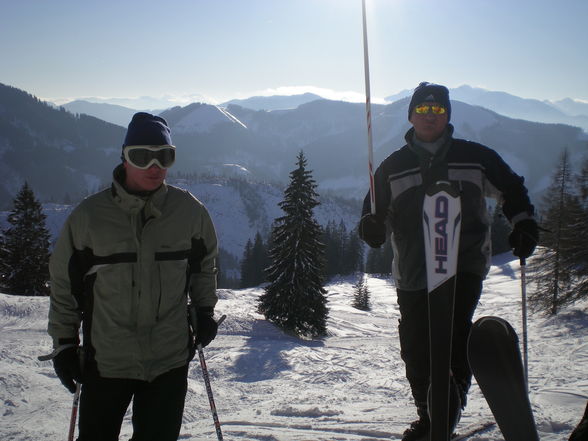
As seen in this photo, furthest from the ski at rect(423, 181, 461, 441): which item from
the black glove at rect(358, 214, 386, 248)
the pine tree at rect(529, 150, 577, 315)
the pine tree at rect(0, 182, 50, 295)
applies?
the pine tree at rect(0, 182, 50, 295)

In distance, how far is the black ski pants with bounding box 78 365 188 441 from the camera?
2.66 meters

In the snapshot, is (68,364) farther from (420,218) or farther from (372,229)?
(420,218)

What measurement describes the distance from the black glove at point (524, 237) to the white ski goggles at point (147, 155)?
262 centimetres

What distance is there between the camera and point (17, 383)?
7344 millimetres

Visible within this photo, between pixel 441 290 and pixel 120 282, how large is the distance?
210cm

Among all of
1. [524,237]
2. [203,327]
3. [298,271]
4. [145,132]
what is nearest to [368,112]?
[524,237]

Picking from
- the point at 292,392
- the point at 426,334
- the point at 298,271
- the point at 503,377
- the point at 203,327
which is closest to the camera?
the point at 503,377

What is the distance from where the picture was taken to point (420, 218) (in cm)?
322

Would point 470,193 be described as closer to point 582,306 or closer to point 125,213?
point 125,213

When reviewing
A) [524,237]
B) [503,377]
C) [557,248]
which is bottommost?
[557,248]

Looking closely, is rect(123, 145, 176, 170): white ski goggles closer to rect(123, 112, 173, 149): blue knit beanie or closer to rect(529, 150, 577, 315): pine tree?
rect(123, 112, 173, 149): blue knit beanie

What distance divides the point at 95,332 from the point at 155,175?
3.57ft

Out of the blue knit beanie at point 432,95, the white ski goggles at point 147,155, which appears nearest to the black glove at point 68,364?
the white ski goggles at point 147,155

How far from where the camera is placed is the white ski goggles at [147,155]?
9.53ft
